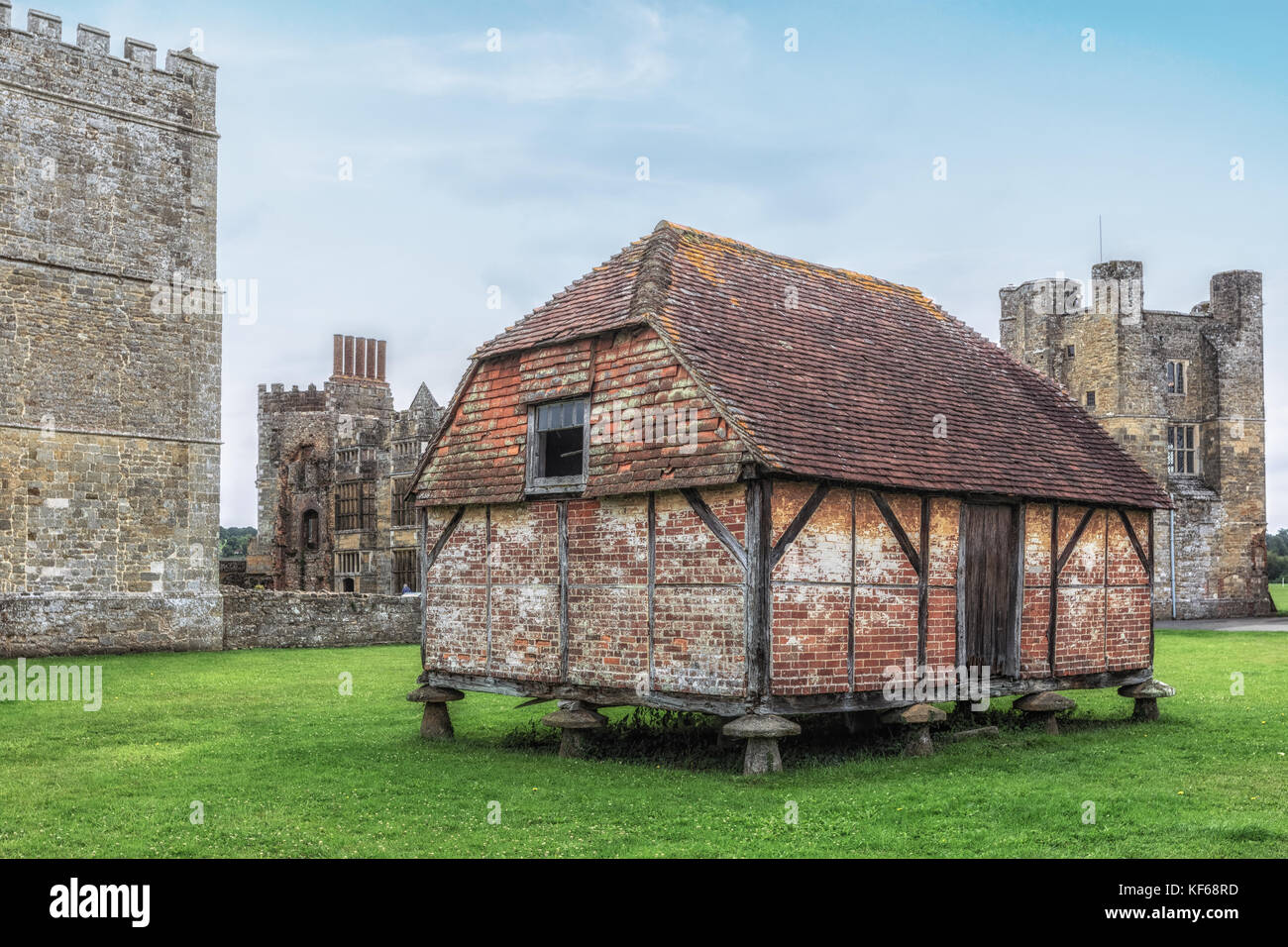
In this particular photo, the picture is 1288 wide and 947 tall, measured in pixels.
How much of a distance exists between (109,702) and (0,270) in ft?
40.9

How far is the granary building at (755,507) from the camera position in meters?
13.4

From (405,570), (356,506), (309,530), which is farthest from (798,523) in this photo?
(309,530)

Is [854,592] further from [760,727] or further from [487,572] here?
[487,572]

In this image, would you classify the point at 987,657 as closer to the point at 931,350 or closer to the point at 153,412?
the point at 931,350

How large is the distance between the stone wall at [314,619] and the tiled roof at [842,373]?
1639 centimetres

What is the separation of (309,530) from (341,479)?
4021 mm

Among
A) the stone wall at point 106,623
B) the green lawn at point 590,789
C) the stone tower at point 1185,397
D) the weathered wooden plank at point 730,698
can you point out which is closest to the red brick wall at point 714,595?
the weathered wooden plank at point 730,698

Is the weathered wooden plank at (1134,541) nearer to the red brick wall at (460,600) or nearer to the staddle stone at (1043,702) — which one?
the staddle stone at (1043,702)

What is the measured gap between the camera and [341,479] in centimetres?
5422

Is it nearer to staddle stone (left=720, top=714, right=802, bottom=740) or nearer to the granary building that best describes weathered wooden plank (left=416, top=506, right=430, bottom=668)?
the granary building

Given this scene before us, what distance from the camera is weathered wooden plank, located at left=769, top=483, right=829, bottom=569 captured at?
520 inches

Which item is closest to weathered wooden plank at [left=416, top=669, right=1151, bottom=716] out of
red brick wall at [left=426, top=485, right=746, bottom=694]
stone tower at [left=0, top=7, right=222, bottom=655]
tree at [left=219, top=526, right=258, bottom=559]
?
red brick wall at [left=426, top=485, right=746, bottom=694]
